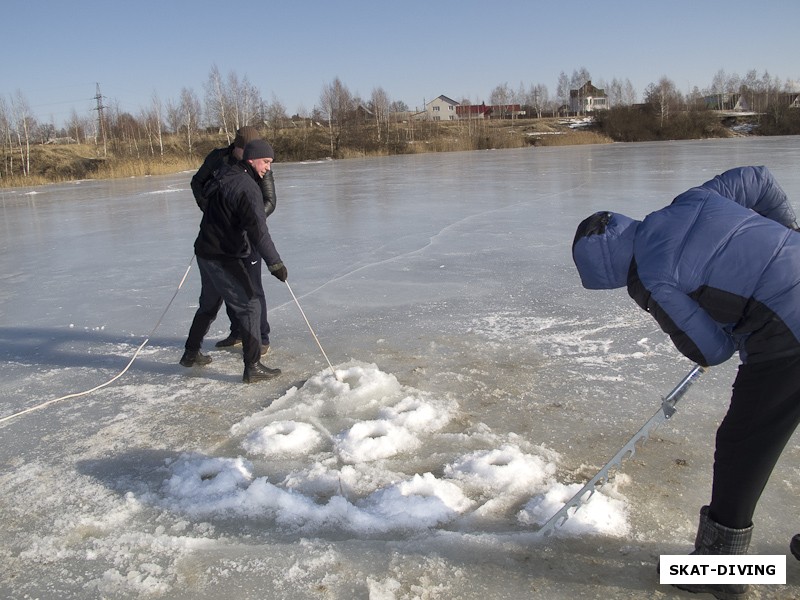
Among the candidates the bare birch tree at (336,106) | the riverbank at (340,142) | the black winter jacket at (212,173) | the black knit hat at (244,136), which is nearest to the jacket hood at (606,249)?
the black winter jacket at (212,173)

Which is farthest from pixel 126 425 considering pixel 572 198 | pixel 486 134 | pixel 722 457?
pixel 486 134

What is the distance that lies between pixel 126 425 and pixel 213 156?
6.66ft

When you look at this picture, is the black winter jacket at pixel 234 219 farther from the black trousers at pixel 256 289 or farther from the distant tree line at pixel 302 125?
the distant tree line at pixel 302 125

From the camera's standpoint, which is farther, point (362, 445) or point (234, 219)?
point (234, 219)

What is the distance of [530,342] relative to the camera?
4.83m

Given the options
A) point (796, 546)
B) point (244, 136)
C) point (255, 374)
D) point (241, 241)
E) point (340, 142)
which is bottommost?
point (796, 546)

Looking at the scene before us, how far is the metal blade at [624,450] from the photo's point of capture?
244cm

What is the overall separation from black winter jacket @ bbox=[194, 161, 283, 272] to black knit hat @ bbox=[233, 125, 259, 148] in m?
0.31

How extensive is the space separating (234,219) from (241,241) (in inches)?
6.0

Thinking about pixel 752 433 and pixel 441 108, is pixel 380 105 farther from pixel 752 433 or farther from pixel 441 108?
pixel 752 433

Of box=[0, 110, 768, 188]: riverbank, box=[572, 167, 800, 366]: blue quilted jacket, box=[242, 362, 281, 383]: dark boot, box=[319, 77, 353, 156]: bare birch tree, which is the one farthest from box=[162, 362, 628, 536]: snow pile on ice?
box=[319, 77, 353, 156]: bare birch tree

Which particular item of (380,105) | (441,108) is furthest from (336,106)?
(441,108)

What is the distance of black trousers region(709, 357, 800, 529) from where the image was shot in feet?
6.58

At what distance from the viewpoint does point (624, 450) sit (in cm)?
252
